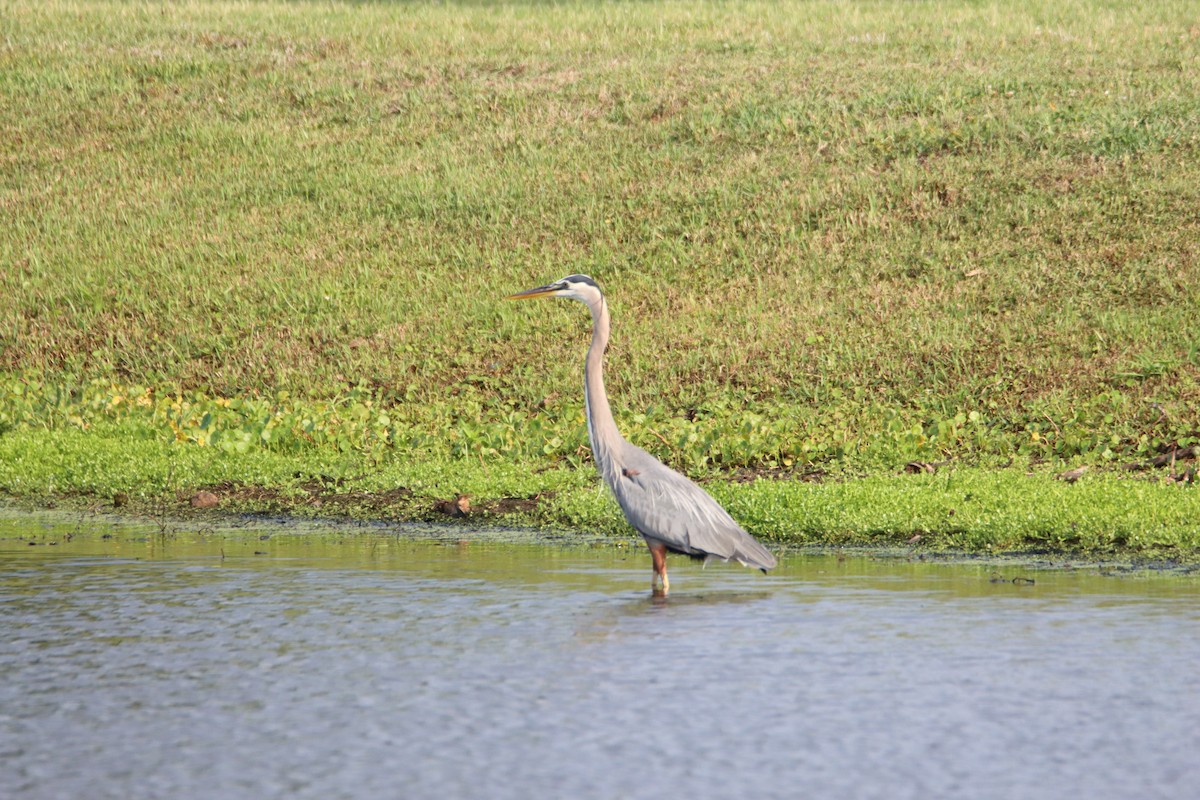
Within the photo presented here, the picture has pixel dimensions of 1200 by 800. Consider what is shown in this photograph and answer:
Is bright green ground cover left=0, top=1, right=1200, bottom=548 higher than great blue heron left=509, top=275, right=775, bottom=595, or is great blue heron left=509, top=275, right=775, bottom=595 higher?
bright green ground cover left=0, top=1, right=1200, bottom=548

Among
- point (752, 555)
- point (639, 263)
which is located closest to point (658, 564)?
point (752, 555)

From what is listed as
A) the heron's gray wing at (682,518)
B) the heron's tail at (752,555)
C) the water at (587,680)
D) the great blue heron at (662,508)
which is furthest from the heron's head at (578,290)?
the heron's tail at (752,555)

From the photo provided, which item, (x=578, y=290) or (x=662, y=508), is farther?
(x=578, y=290)

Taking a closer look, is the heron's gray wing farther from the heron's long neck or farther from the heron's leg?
the heron's long neck

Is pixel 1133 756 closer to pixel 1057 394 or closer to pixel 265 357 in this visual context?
pixel 1057 394

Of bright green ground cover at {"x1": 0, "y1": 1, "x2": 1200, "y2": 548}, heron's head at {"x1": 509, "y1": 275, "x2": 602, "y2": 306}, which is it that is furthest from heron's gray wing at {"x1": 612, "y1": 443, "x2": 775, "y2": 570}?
bright green ground cover at {"x1": 0, "y1": 1, "x2": 1200, "y2": 548}

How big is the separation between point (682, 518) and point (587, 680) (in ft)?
7.41

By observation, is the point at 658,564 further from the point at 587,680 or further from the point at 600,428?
the point at 587,680

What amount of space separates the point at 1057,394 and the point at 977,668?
7827 mm

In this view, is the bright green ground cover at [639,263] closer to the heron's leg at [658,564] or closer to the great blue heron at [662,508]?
the great blue heron at [662,508]

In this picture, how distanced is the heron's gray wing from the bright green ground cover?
1.52 m

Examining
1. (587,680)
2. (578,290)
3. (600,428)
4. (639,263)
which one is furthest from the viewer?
(639,263)

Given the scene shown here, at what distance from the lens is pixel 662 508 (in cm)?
944

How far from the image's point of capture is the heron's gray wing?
30.8 feet
